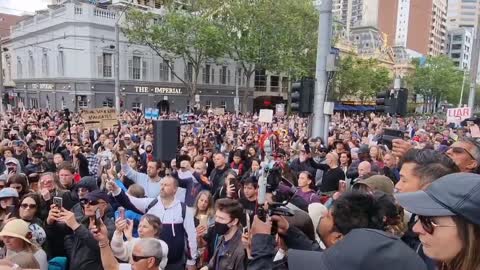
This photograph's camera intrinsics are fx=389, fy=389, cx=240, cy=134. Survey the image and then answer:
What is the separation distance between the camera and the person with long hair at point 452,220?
1373 millimetres

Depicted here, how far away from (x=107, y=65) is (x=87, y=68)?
70.4 inches

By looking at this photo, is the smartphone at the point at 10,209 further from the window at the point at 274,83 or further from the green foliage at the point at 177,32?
the window at the point at 274,83

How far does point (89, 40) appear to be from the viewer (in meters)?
31.1

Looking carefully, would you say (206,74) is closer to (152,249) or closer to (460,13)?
(152,249)

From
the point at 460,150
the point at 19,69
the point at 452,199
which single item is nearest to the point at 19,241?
the point at 452,199

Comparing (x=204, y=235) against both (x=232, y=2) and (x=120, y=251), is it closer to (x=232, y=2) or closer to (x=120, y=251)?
(x=120, y=251)

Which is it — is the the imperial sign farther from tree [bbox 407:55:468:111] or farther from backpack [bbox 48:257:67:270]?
tree [bbox 407:55:468:111]

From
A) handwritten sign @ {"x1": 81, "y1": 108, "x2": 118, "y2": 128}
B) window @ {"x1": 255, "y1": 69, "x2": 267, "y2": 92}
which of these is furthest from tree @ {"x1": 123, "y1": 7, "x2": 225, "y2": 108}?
handwritten sign @ {"x1": 81, "y1": 108, "x2": 118, "y2": 128}

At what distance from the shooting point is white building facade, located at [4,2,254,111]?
104ft

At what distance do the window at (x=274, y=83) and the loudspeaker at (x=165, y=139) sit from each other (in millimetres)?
42800

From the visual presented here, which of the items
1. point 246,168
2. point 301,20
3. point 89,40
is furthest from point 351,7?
point 246,168

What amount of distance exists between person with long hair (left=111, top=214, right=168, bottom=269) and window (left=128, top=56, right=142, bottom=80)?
32143 mm

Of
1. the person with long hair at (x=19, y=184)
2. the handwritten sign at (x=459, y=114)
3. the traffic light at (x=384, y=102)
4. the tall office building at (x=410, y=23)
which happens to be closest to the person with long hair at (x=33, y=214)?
the person with long hair at (x=19, y=184)

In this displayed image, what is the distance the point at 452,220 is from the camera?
1.41 meters
